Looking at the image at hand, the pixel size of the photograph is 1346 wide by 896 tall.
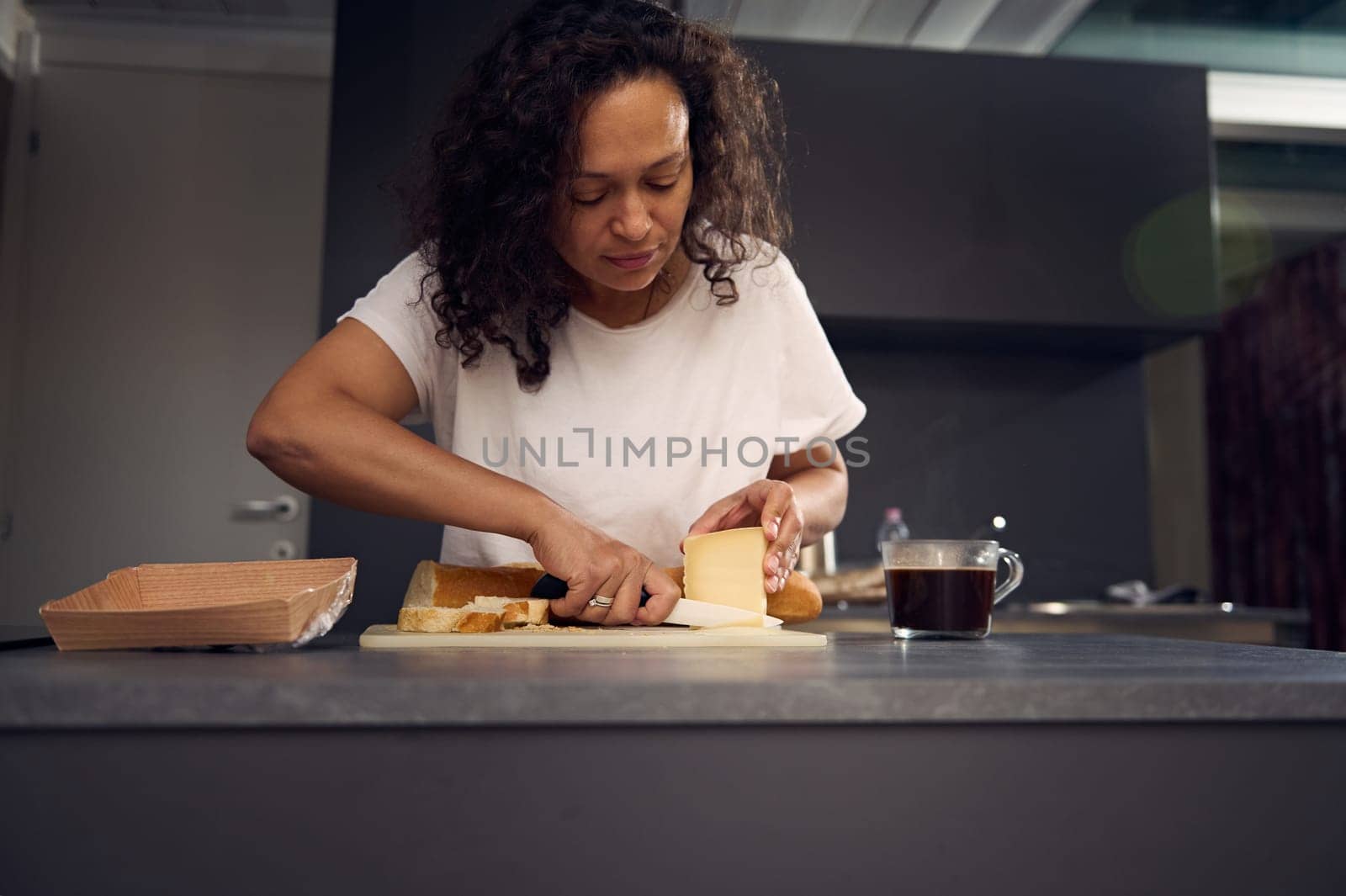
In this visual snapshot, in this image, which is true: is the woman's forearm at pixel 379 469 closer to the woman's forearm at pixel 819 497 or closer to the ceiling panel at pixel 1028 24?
the woman's forearm at pixel 819 497

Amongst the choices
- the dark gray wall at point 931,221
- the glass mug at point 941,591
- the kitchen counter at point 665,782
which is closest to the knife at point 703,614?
the glass mug at point 941,591

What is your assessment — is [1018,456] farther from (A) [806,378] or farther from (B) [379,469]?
(B) [379,469]

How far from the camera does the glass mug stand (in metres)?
1.03

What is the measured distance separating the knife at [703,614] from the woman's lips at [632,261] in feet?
1.32

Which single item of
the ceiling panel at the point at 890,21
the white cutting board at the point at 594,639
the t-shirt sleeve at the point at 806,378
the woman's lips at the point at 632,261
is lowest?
the white cutting board at the point at 594,639

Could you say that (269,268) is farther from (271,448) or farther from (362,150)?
(271,448)

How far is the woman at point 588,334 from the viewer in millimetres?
1155

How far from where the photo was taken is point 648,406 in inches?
56.2

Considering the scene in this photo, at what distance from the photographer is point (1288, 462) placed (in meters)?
5.29

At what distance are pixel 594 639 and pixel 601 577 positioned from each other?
0.09 meters

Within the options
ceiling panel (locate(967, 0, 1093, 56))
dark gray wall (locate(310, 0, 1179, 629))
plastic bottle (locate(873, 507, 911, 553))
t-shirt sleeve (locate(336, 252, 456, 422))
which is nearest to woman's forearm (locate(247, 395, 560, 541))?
t-shirt sleeve (locate(336, 252, 456, 422))

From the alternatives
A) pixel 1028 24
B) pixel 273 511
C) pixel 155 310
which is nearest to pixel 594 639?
pixel 273 511

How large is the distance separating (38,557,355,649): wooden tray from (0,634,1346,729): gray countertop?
56mm

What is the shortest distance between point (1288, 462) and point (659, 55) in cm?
505
